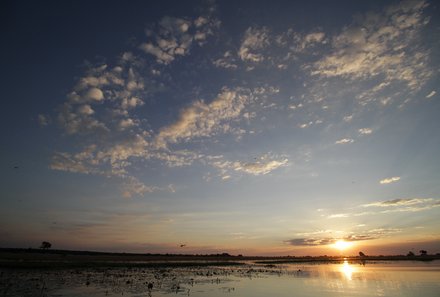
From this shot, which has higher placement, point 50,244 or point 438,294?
point 50,244

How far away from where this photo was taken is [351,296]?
20688 mm

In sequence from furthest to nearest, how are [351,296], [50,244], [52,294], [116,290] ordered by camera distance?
[50,244]
[116,290]
[351,296]
[52,294]

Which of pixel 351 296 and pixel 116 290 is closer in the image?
pixel 351 296

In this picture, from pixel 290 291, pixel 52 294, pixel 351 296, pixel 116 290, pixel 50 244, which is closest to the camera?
pixel 52 294

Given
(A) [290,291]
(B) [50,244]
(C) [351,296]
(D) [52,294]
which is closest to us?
(D) [52,294]

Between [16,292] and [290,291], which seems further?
[290,291]

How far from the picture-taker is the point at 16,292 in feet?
63.1

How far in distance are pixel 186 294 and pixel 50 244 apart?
14074cm

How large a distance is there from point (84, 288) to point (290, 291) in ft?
50.9

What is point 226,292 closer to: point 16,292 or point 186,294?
point 186,294

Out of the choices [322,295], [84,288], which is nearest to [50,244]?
[84,288]

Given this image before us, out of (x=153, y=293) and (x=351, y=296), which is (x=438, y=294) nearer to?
→ (x=351, y=296)

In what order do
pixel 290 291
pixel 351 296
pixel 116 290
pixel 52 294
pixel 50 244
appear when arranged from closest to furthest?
pixel 52 294, pixel 351 296, pixel 116 290, pixel 290 291, pixel 50 244

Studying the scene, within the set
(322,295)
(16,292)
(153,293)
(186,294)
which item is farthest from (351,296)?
(16,292)
